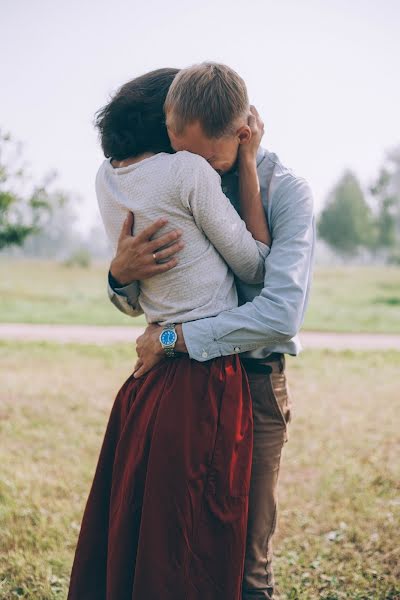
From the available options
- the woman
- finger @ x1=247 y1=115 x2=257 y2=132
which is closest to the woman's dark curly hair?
the woman

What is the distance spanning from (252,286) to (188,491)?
664 mm

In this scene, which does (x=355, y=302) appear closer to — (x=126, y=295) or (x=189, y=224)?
(x=126, y=295)

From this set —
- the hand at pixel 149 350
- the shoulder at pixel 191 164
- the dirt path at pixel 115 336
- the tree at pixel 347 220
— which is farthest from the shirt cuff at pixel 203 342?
the tree at pixel 347 220

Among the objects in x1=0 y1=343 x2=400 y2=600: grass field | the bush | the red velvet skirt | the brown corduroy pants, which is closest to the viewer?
the red velvet skirt

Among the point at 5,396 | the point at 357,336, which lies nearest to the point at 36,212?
the point at 5,396

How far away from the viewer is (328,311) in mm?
17750

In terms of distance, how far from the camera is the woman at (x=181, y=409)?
192 centimetres

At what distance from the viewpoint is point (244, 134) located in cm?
194

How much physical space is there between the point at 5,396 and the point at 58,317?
8384mm

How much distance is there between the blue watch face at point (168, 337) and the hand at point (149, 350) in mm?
23

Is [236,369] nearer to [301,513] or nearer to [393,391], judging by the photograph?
[301,513]

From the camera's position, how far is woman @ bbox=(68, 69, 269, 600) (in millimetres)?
1916

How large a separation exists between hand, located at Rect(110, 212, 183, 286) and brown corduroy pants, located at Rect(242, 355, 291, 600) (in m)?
0.44

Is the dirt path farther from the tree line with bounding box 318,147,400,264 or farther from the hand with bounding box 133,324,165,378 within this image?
the tree line with bounding box 318,147,400,264
